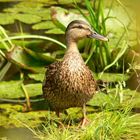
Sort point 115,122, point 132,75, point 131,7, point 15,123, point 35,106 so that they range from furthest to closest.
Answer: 1. point 131,7
2. point 132,75
3. point 35,106
4. point 15,123
5. point 115,122

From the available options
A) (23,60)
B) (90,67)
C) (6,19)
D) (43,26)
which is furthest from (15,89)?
(6,19)

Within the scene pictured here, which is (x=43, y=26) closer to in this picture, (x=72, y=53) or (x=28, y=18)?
(x=28, y=18)

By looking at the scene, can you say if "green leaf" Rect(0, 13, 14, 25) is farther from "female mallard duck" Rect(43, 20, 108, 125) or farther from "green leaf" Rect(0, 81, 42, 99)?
"female mallard duck" Rect(43, 20, 108, 125)

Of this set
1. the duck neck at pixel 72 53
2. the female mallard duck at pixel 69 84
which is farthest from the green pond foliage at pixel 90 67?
the duck neck at pixel 72 53

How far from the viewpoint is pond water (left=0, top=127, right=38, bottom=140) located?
6.38 meters

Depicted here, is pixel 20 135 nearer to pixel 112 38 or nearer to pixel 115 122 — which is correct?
pixel 115 122

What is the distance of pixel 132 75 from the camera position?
302 inches

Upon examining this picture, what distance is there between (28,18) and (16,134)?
3.45 meters

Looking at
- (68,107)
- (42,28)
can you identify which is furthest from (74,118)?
(42,28)

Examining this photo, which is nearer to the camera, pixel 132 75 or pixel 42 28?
pixel 132 75

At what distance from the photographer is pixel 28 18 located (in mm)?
9711

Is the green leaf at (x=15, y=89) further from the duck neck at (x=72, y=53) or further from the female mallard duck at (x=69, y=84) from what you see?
the duck neck at (x=72, y=53)

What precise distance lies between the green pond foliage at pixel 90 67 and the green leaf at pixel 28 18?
0.03 meters

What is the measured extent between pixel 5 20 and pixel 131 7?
163 cm
